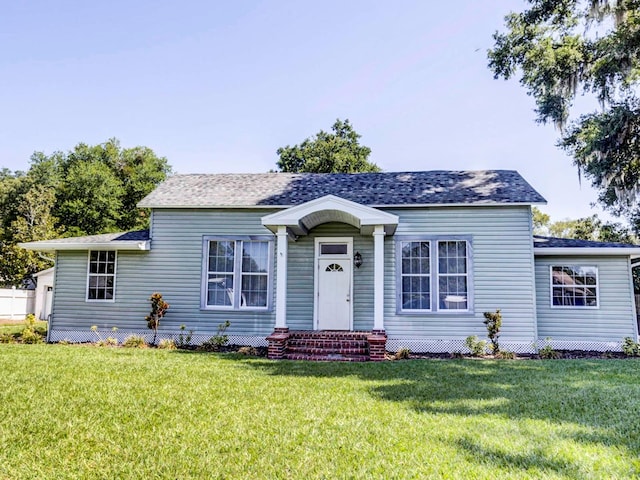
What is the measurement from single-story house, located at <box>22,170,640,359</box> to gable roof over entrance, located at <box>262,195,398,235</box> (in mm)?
24

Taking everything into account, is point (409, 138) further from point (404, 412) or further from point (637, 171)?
point (404, 412)

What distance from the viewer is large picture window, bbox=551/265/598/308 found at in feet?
36.2

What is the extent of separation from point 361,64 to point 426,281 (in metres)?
7.70

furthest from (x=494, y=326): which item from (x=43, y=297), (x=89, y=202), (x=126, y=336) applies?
(x=89, y=202)

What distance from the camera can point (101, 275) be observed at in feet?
38.2

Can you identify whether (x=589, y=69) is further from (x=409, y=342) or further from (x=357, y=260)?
(x=409, y=342)

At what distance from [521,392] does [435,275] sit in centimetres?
497

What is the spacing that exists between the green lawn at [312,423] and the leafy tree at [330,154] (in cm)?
2172

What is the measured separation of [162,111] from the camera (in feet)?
54.7

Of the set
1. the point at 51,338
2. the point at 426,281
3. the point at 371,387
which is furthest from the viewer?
the point at 51,338

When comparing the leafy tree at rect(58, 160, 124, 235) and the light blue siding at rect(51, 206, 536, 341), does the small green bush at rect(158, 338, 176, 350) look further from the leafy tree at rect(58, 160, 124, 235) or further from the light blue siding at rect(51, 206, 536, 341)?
the leafy tree at rect(58, 160, 124, 235)

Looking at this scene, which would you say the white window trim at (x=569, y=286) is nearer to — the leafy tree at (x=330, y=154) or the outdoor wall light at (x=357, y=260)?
the outdoor wall light at (x=357, y=260)

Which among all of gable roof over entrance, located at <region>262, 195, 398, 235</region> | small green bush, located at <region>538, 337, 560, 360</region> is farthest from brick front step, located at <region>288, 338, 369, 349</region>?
small green bush, located at <region>538, 337, 560, 360</region>

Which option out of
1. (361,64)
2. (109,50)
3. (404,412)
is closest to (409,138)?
(361,64)
